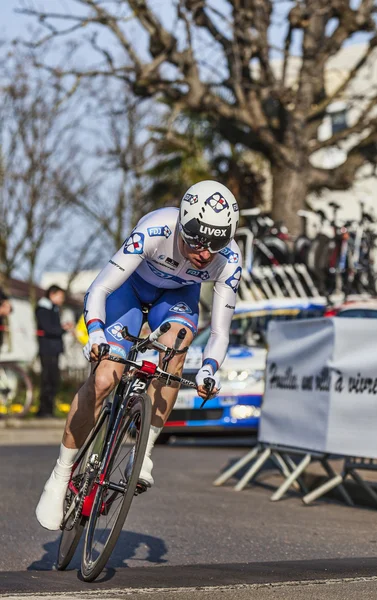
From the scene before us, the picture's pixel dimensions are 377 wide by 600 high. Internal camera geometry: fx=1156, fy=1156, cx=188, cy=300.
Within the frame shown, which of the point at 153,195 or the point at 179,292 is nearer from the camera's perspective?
the point at 179,292

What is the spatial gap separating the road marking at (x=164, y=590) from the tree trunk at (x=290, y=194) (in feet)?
55.7

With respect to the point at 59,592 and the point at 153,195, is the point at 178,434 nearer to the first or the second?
the point at 59,592

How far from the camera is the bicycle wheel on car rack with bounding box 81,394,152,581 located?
17.1ft

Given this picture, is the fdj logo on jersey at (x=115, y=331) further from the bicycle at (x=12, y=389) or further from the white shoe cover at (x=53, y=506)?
the bicycle at (x=12, y=389)

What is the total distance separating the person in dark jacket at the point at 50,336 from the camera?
1747 centimetres

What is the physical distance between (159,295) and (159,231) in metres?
0.45

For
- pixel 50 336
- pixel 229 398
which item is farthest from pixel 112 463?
pixel 50 336

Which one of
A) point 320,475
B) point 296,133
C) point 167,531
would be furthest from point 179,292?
point 296,133

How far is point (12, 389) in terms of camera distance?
18.0 meters

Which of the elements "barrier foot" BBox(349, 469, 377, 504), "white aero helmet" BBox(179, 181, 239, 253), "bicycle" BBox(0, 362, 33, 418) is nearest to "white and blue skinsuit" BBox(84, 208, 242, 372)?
"white aero helmet" BBox(179, 181, 239, 253)

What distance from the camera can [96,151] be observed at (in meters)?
32.7

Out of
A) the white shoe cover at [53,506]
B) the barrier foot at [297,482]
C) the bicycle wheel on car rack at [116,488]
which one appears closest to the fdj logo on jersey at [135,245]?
the bicycle wheel on car rack at [116,488]

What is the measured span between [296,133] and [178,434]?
820 cm

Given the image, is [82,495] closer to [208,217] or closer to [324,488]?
[208,217]
